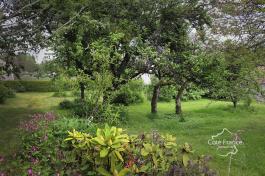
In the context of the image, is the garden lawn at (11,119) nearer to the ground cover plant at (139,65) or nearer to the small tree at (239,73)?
the ground cover plant at (139,65)

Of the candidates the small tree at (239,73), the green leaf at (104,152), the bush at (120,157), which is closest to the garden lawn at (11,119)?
the bush at (120,157)

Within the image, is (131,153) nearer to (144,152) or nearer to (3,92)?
(144,152)

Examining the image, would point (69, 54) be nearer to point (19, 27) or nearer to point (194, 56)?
point (19, 27)

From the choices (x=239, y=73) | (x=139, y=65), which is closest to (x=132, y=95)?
(x=139, y=65)

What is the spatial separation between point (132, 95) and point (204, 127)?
9931mm

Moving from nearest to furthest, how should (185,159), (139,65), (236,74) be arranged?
(185,159)
(236,74)
(139,65)

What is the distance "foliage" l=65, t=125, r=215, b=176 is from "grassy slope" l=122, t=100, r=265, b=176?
4208mm

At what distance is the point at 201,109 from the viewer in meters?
24.2

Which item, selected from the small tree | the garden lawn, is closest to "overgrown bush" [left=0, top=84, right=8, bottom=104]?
the garden lawn

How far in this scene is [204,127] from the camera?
1748cm

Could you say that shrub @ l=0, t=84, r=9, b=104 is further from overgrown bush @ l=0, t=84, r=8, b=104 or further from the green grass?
the green grass

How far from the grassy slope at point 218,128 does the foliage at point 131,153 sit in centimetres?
421

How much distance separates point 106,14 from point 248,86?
754cm

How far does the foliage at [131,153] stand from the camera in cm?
559
